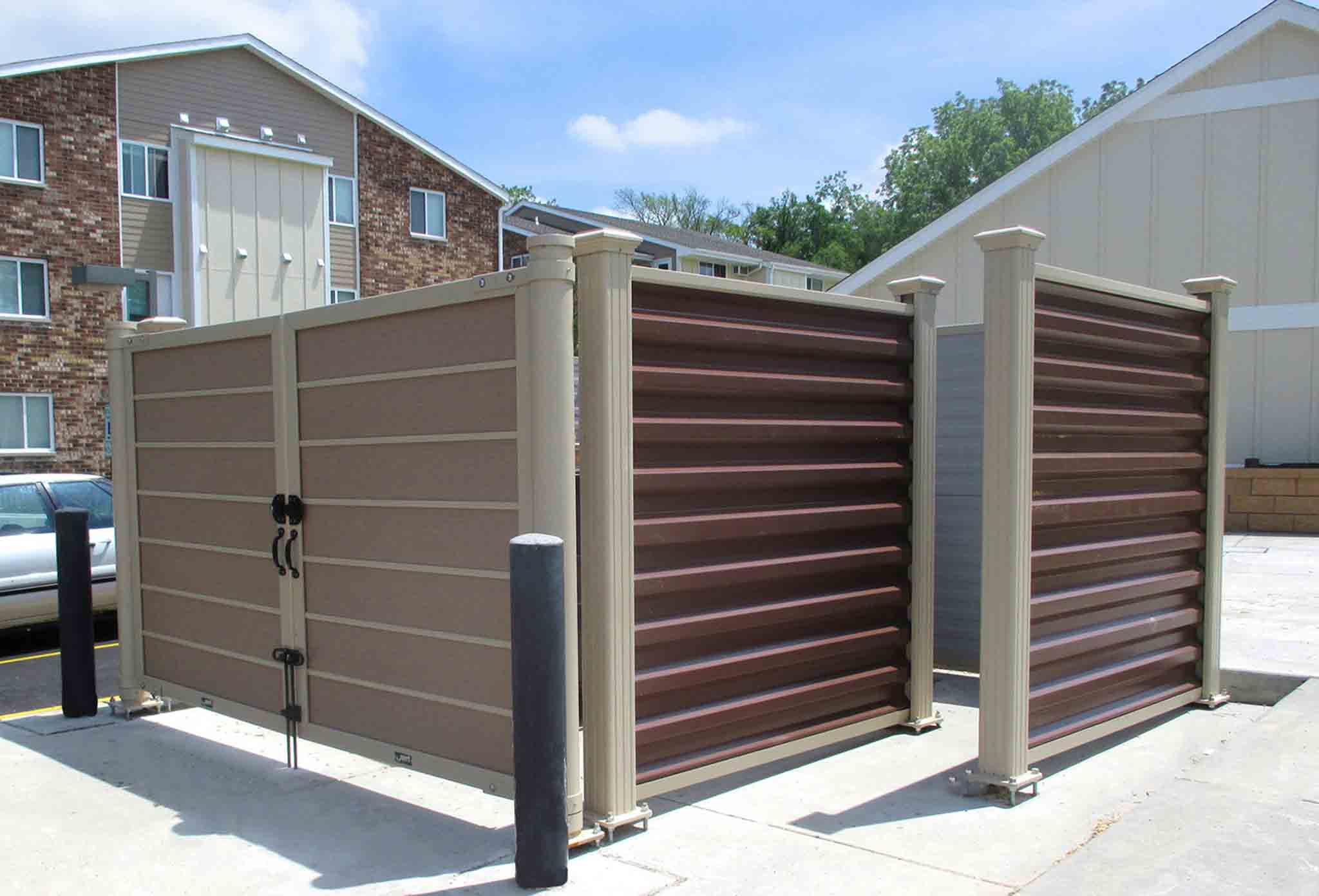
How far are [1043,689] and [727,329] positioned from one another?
7.32 ft

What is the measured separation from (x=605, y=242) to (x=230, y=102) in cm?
2239

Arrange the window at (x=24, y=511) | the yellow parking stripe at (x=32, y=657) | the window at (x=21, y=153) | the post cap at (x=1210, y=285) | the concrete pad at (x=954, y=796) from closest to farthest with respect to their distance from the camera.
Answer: the concrete pad at (x=954, y=796)
the post cap at (x=1210, y=285)
the yellow parking stripe at (x=32, y=657)
the window at (x=24, y=511)
the window at (x=21, y=153)

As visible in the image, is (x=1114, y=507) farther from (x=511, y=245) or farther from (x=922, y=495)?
(x=511, y=245)

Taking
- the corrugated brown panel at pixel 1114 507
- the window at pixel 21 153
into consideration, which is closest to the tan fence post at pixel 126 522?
the corrugated brown panel at pixel 1114 507

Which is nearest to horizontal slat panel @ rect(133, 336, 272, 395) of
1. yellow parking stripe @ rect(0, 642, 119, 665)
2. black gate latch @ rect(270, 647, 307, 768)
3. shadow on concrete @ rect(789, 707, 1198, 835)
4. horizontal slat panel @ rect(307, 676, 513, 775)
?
black gate latch @ rect(270, 647, 307, 768)

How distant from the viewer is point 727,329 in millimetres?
4934

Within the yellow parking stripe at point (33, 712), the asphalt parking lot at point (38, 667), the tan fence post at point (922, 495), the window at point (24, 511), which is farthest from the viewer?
the window at point (24, 511)

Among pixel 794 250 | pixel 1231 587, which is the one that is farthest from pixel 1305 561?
pixel 794 250

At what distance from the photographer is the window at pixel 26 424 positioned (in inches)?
805

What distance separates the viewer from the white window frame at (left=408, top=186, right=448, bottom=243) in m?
27.0

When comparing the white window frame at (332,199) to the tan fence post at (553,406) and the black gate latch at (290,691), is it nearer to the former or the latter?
the black gate latch at (290,691)

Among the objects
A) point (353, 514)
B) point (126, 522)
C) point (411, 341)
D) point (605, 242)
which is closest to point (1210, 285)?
point (605, 242)

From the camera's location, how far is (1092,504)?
5.38m

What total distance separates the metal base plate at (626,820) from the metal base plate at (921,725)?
196cm
